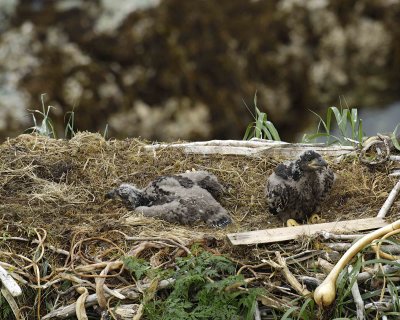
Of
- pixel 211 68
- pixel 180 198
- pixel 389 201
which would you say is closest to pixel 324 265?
pixel 389 201

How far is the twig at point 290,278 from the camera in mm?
4836

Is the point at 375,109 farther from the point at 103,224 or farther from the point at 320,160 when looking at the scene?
the point at 103,224

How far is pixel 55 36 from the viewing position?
9.09 meters

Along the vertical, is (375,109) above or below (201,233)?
below

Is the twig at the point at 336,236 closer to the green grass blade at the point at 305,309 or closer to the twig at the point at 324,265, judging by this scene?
the twig at the point at 324,265

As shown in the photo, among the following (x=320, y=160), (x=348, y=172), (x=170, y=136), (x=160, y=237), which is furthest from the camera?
(x=170, y=136)

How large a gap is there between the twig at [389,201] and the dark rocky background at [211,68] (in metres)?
3.05

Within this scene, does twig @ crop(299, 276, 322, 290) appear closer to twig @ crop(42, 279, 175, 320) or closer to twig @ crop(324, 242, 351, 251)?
twig @ crop(324, 242, 351, 251)

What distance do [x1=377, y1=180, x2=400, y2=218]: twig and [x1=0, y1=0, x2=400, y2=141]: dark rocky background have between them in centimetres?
305

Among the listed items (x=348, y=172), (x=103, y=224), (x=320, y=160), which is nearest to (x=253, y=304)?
(x=103, y=224)

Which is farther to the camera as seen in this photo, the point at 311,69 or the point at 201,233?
the point at 311,69

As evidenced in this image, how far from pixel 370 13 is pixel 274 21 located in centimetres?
81

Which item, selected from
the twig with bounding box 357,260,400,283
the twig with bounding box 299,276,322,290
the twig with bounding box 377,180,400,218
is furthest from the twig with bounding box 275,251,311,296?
the twig with bounding box 377,180,400,218

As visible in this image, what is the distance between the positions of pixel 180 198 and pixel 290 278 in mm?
1255
